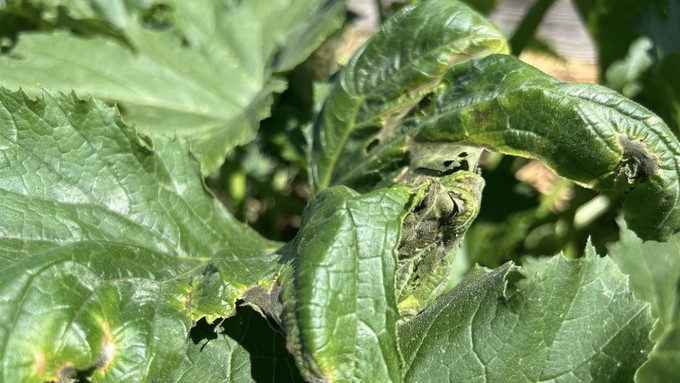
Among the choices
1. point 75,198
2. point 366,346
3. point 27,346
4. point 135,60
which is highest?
point 135,60

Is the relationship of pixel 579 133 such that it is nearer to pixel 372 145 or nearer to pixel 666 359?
pixel 372 145

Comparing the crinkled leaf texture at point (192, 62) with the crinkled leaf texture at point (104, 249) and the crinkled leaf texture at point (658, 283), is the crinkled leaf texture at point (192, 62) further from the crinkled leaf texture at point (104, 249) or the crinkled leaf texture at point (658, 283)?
the crinkled leaf texture at point (658, 283)

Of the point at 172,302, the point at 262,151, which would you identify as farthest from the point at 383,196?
the point at 262,151

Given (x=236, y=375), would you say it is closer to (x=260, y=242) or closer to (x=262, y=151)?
(x=260, y=242)

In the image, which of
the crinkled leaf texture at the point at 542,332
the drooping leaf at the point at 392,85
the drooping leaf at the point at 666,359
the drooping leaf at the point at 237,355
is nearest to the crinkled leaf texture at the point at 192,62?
the drooping leaf at the point at 392,85

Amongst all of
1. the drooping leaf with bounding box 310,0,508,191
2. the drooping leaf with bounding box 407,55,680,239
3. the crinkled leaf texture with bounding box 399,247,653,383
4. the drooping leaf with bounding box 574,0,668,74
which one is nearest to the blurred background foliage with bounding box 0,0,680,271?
the drooping leaf with bounding box 574,0,668,74
